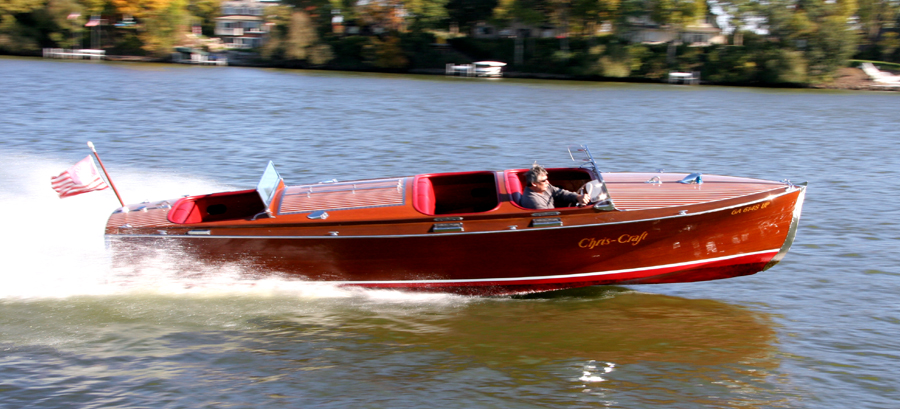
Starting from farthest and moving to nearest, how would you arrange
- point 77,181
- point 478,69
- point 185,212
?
point 478,69
point 185,212
point 77,181

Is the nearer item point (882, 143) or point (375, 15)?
point (882, 143)

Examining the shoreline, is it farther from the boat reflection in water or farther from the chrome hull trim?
the boat reflection in water

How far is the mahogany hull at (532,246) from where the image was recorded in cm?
843

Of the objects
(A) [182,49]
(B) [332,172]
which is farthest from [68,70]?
(B) [332,172]

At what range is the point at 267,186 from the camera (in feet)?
30.2

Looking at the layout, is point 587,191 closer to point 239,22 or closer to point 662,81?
point 662,81

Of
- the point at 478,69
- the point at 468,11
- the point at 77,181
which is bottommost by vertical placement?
the point at 77,181

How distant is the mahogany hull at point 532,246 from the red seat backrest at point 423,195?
32 centimetres

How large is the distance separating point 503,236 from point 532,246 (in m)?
0.37

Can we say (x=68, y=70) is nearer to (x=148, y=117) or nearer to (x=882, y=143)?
(x=148, y=117)

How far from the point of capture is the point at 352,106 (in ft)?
101

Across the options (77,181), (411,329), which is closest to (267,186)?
(77,181)

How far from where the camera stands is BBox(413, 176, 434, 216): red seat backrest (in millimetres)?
8766

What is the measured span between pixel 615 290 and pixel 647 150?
11.7 meters
